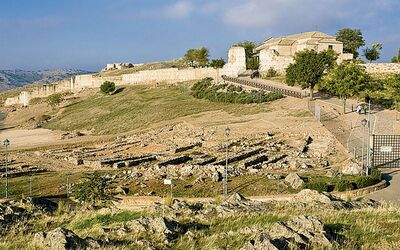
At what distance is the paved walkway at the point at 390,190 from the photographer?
18.0 meters

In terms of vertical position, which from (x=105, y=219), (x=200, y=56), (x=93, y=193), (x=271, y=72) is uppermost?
(x=200, y=56)

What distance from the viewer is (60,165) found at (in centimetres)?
3156

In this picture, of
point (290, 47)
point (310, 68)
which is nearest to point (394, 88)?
point (310, 68)

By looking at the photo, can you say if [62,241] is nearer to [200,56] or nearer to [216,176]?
[216,176]

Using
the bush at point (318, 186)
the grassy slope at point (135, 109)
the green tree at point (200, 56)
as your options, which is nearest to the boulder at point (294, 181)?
the bush at point (318, 186)

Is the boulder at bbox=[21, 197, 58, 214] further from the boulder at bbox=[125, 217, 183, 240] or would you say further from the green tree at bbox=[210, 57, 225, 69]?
the green tree at bbox=[210, 57, 225, 69]

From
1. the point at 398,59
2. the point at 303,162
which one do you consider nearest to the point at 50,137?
the point at 303,162

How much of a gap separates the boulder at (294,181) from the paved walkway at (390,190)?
8.96ft

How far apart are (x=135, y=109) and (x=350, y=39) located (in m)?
40.6

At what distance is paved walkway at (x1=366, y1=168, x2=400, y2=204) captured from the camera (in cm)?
1802

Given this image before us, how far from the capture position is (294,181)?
19.8m

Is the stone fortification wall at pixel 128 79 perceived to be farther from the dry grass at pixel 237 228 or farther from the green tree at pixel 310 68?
the dry grass at pixel 237 228

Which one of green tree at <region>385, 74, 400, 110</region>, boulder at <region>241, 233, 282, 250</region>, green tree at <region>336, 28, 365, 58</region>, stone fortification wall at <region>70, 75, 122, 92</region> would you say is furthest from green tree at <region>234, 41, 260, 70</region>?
boulder at <region>241, 233, 282, 250</region>

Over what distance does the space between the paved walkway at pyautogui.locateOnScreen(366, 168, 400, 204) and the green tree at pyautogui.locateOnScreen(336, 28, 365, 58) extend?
57.3 meters
